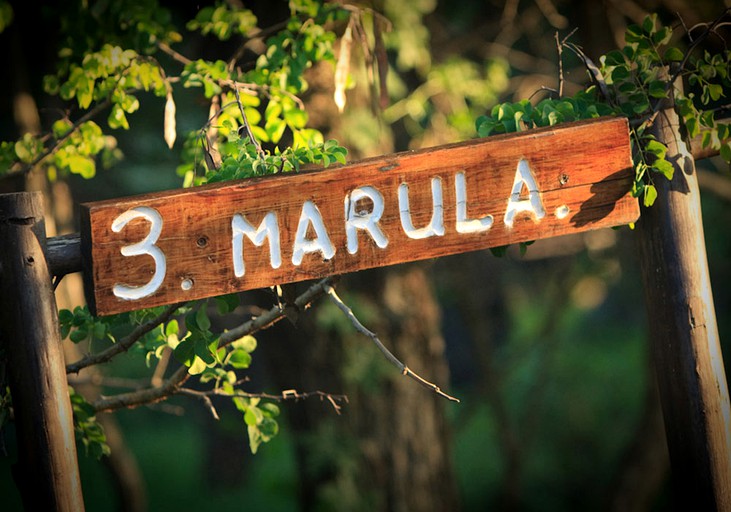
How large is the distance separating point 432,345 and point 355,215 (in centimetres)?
206

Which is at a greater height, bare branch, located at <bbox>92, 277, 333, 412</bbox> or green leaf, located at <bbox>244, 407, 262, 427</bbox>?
bare branch, located at <bbox>92, 277, 333, 412</bbox>

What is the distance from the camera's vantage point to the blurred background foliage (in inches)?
132

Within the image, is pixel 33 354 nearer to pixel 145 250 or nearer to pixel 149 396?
pixel 145 250

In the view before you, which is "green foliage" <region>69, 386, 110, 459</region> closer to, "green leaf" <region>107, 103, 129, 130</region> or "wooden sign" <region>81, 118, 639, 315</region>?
"wooden sign" <region>81, 118, 639, 315</region>

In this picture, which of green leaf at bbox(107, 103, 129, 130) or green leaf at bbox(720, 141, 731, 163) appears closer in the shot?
green leaf at bbox(720, 141, 731, 163)

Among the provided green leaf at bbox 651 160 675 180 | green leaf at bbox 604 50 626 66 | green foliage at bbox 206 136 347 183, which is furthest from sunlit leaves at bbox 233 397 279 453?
green leaf at bbox 604 50 626 66

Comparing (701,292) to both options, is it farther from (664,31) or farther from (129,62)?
(129,62)

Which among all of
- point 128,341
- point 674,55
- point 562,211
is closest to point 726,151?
point 674,55

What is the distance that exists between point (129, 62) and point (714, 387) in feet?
5.99

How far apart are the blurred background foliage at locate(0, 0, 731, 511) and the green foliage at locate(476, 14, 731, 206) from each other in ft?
0.54

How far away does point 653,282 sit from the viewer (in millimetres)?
1764

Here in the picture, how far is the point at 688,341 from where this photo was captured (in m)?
1.71

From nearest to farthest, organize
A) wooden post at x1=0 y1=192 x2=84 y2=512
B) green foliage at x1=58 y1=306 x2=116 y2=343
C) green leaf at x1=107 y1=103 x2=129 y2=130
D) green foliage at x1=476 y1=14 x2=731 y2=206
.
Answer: wooden post at x1=0 y1=192 x2=84 y2=512 < green foliage at x1=476 y1=14 x2=731 y2=206 < green foliage at x1=58 y1=306 x2=116 y2=343 < green leaf at x1=107 y1=103 x2=129 y2=130

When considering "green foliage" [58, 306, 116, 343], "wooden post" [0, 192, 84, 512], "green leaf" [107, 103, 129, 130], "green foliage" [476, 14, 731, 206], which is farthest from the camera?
"green leaf" [107, 103, 129, 130]
